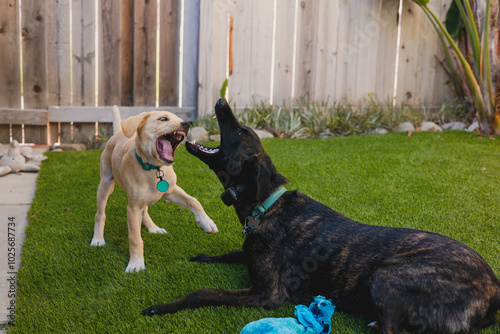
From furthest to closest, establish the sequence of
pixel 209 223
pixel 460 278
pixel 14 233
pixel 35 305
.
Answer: pixel 14 233 → pixel 209 223 → pixel 35 305 → pixel 460 278

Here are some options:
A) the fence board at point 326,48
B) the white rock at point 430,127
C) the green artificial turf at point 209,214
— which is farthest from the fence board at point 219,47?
the white rock at point 430,127

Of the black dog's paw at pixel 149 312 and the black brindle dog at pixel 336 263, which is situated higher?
the black brindle dog at pixel 336 263

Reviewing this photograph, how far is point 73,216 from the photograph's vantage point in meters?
4.18

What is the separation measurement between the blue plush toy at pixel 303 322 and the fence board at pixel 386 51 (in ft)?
21.6

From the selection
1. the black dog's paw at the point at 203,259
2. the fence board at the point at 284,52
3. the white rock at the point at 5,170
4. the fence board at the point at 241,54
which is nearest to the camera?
the black dog's paw at the point at 203,259

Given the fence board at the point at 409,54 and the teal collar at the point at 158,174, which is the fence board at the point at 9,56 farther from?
the fence board at the point at 409,54

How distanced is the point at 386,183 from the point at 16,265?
11.7ft

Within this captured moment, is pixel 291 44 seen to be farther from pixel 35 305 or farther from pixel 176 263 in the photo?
pixel 35 305

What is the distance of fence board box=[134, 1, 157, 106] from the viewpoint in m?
7.03

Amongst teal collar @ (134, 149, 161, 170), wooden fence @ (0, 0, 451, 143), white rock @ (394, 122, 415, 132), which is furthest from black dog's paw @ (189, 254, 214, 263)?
white rock @ (394, 122, 415, 132)

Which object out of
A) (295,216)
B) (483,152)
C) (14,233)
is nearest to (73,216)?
(14,233)

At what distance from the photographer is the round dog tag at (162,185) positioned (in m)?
3.19

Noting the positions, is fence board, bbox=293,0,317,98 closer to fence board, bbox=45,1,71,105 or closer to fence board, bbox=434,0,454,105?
fence board, bbox=434,0,454,105

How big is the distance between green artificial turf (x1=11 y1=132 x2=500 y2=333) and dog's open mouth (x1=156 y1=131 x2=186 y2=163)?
77 centimetres
